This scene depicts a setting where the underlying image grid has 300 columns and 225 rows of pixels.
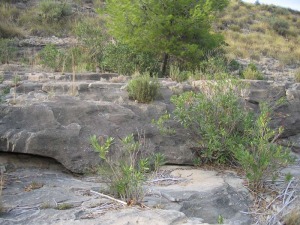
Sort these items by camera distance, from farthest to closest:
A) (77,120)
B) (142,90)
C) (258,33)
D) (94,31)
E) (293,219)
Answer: (258,33) < (94,31) < (142,90) < (77,120) < (293,219)

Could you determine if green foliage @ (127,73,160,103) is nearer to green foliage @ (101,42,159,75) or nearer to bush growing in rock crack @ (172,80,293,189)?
bush growing in rock crack @ (172,80,293,189)

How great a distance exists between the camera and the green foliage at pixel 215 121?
5785 mm

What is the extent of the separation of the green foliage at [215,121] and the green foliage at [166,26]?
4775 millimetres

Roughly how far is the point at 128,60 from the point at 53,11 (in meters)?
9.38

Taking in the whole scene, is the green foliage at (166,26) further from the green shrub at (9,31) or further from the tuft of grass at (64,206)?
the tuft of grass at (64,206)

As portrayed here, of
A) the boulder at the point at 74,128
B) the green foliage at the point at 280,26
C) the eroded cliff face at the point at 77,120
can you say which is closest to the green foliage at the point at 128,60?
the eroded cliff face at the point at 77,120

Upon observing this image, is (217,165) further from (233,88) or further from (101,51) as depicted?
(101,51)

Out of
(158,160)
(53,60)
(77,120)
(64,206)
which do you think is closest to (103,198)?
(64,206)

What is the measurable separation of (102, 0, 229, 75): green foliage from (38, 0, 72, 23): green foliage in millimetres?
8576

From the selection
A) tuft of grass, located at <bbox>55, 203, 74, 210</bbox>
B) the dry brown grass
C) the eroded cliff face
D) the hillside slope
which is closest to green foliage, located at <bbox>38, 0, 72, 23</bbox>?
the hillside slope

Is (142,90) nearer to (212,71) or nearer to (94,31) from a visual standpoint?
(212,71)

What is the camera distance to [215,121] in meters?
6.00

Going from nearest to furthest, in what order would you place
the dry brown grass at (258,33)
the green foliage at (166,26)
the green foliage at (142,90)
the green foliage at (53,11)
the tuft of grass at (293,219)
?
the tuft of grass at (293,219) → the green foliage at (142,90) → the green foliage at (166,26) → the green foliage at (53,11) → the dry brown grass at (258,33)

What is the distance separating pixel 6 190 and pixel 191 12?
7.21 m
